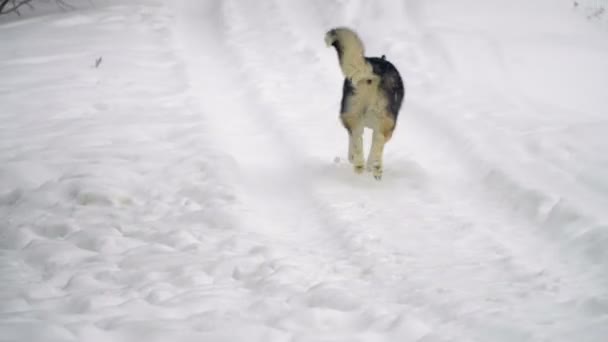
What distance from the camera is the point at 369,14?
44.7 ft

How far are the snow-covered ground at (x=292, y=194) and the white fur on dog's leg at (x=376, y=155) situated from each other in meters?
0.11

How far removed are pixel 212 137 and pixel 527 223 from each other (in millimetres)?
3621

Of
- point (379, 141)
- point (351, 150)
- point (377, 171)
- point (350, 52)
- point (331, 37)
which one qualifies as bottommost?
point (377, 171)

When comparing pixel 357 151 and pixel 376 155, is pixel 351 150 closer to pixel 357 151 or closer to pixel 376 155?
pixel 357 151

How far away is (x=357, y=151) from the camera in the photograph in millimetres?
6391

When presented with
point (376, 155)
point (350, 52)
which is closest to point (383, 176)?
point (376, 155)

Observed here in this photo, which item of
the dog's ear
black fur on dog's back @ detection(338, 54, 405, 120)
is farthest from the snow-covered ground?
the dog's ear

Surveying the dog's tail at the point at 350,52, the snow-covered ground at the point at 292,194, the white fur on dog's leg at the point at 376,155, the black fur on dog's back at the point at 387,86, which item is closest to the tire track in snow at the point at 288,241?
the snow-covered ground at the point at 292,194

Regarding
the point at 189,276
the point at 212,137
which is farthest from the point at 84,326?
the point at 212,137

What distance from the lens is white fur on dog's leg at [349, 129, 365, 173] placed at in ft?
20.8

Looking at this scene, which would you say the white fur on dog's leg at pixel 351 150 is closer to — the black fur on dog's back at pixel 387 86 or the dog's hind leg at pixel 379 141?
the dog's hind leg at pixel 379 141

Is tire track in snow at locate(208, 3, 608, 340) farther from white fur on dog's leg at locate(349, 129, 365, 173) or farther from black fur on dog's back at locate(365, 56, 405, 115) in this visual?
black fur on dog's back at locate(365, 56, 405, 115)

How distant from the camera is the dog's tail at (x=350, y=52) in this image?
5840 mm

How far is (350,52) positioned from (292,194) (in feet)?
4.50
